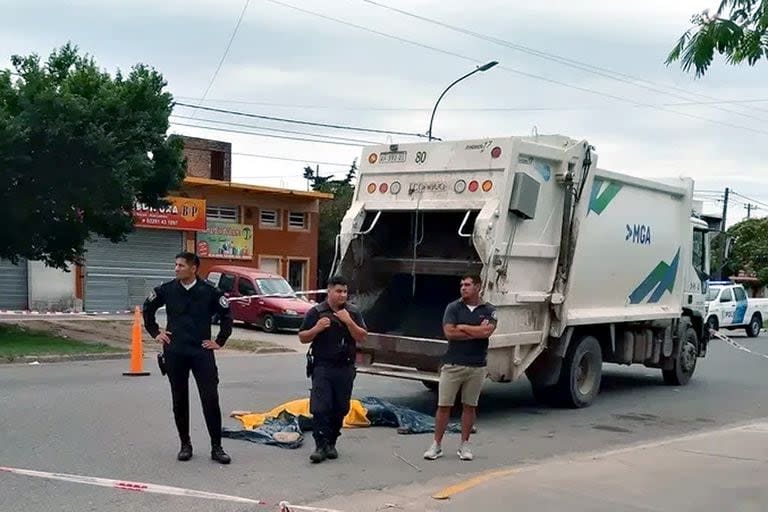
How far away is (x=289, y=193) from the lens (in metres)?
37.5

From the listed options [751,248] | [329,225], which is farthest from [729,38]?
[751,248]

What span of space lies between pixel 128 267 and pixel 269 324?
8.73m

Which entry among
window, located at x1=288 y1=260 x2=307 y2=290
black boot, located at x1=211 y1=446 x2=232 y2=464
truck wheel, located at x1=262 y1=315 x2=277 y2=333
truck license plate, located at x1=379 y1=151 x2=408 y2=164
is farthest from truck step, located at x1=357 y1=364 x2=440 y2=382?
window, located at x1=288 y1=260 x2=307 y2=290

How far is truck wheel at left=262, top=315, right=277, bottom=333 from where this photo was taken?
25.8 m

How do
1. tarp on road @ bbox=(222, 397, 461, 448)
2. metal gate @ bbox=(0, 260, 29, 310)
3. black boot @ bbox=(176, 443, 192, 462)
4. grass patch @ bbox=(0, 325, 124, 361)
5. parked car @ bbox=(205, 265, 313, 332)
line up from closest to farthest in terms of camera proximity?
black boot @ bbox=(176, 443, 192, 462) < tarp on road @ bbox=(222, 397, 461, 448) < grass patch @ bbox=(0, 325, 124, 361) < parked car @ bbox=(205, 265, 313, 332) < metal gate @ bbox=(0, 260, 29, 310)

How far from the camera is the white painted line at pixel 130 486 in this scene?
23.0ft

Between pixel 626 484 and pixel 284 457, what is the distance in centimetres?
297

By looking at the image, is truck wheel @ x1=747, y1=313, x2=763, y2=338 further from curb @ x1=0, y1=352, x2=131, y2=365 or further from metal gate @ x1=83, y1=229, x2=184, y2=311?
curb @ x1=0, y1=352, x2=131, y2=365

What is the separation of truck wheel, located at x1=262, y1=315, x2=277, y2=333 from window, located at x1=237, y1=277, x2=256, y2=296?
113 centimetres

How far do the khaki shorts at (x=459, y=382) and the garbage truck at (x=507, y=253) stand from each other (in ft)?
6.06

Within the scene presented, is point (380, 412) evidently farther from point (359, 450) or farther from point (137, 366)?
point (137, 366)

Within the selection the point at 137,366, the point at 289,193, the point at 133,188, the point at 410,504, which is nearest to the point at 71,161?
the point at 133,188

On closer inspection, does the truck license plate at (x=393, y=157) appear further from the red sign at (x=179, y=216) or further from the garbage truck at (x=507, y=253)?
the red sign at (x=179, y=216)

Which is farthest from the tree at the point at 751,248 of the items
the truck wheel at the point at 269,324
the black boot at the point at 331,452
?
the black boot at the point at 331,452
